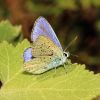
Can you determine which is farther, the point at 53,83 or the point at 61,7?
the point at 61,7

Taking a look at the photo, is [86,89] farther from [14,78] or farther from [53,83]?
[14,78]

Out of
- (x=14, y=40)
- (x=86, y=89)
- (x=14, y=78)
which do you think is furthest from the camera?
(x=14, y=40)

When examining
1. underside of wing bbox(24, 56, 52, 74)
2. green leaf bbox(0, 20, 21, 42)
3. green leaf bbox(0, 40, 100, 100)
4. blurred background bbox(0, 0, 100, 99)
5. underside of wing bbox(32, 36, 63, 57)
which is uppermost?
blurred background bbox(0, 0, 100, 99)

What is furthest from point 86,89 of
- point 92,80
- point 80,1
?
point 80,1

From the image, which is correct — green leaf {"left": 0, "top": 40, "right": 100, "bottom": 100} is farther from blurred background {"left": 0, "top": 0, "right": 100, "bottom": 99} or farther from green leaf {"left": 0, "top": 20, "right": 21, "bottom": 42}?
blurred background {"left": 0, "top": 0, "right": 100, "bottom": 99}

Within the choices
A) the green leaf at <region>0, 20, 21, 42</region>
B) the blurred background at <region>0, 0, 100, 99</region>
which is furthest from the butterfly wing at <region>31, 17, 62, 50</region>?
the blurred background at <region>0, 0, 100, 99</region>

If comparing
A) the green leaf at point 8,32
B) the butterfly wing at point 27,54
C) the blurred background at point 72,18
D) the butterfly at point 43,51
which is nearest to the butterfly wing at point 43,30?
the butterfly at point 43,51

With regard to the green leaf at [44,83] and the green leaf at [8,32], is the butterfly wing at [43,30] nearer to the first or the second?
the green leaf at [44,83]

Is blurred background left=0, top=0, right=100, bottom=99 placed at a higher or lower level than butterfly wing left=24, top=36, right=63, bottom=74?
higher
